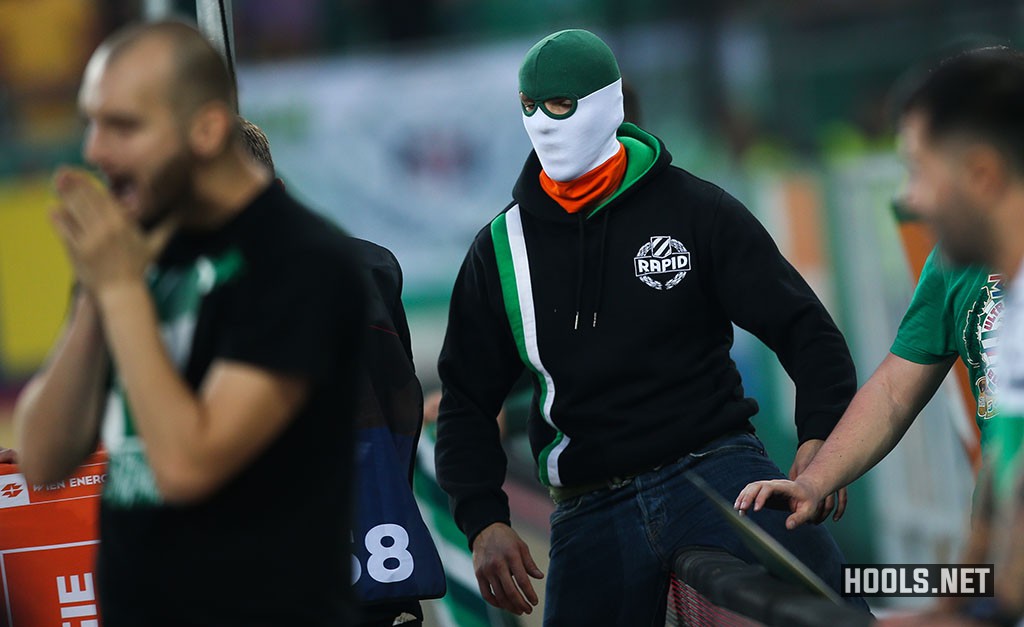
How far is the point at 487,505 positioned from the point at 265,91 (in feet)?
21.2

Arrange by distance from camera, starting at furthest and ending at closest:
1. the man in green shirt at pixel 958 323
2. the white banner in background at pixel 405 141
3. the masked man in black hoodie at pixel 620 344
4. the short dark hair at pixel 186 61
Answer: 1. the white banner in background at pixel 405 141
2. the masked man in black hoodie at pixel 620 344
3. the man in green shirt at pixel 958 323
4. the short dark hair at pixel 186 61

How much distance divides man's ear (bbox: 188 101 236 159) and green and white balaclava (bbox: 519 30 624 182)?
1669 mm

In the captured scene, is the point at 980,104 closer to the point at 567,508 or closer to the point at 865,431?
the point at 865,431

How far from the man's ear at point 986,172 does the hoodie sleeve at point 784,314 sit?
1.51 metres

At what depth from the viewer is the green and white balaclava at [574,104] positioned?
153 inches

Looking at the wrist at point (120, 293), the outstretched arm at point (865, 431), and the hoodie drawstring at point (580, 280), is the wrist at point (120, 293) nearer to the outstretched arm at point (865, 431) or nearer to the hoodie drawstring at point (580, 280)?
the outstretched arm at point (865, 431)

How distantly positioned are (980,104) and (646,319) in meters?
1.55

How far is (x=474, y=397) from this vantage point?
161 inches

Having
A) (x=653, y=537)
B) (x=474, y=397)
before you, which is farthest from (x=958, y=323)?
(x=474, y=397)

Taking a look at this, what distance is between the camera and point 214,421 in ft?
7.09

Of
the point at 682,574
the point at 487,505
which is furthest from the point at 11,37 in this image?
the point at 682,574

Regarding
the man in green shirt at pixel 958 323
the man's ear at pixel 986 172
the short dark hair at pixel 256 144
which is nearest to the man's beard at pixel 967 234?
the man's ear at pixel 986 172

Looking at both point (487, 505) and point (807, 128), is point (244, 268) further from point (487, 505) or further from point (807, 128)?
point (807, 128)

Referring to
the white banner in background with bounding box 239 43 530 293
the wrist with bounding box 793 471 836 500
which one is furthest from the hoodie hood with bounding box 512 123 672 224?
the white banner in background with bounding box 239 43 530 293
